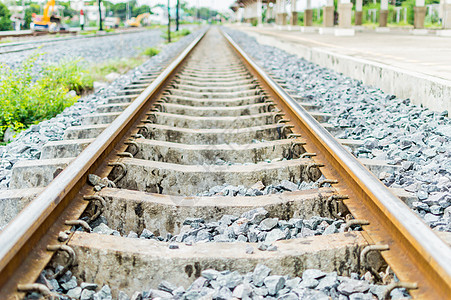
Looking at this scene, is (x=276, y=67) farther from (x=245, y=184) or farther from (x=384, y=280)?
(x=384, y=280)

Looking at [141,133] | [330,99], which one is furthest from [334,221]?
[330,99]

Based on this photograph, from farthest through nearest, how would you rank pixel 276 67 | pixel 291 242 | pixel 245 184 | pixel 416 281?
pixel 276 67, pixel 245 184, pixel 291 242, pixel 416 281

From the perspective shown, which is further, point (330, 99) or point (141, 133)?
point (330, 99)

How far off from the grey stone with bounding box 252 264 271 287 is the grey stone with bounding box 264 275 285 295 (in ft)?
0.06

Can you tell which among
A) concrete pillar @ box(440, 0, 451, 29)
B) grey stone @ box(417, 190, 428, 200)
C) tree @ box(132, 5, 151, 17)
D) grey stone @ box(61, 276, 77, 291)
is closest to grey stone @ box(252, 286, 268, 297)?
grey stone @ box(61, 276, 77, 291)

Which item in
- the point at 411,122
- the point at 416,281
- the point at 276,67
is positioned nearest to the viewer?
the point at 416,281

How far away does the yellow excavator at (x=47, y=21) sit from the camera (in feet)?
105

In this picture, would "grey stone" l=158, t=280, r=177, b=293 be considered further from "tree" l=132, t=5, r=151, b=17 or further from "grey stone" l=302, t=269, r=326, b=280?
"tree" l=132, t=5, r=151, b=17

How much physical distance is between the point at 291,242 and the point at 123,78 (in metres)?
7.23

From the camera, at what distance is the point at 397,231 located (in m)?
1.97

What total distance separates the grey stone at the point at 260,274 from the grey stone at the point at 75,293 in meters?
0.67

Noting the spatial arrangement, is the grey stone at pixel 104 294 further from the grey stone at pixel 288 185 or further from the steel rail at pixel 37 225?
the grey stone at pixel 288 185

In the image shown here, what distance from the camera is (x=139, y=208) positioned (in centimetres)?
248

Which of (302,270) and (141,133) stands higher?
(141,133)
